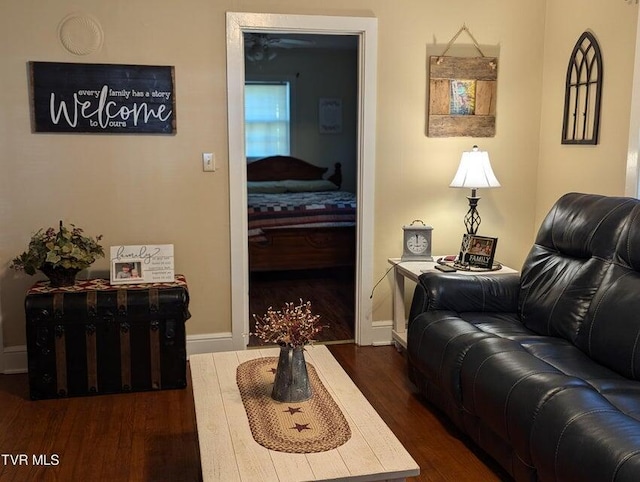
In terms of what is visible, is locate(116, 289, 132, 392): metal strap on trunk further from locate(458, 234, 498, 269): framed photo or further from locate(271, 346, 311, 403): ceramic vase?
locate(458, 234, 498, 269): framed photo

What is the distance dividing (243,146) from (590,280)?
2.08 m

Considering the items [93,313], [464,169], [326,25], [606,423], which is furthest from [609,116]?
[93,313]

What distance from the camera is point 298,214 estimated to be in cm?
595

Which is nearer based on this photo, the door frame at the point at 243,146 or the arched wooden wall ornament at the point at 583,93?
the arched wooden wall ornament at the point at 583,93

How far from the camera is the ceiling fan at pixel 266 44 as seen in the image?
20.3 feet

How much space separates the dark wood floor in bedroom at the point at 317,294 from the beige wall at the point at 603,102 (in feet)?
5.21

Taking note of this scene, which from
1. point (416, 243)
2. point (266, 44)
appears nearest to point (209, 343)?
point (416, 243)

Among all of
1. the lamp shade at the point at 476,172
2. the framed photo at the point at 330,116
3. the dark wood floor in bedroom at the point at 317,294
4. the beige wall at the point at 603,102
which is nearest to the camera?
Result: the beige wall at the point at 603,102

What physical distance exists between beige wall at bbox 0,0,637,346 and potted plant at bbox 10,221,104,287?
0.25 meters

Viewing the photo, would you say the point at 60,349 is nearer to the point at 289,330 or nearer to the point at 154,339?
the point at 154,339

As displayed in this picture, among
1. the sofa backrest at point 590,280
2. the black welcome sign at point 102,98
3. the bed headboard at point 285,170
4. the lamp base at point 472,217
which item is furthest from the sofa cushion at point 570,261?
the bed headboard at point 285,170

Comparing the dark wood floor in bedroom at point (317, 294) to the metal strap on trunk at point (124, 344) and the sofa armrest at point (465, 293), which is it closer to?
the metal strap on trunk at point (124, 344)

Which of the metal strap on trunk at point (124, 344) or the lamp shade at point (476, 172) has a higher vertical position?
the lamp shade at point (476, 172)

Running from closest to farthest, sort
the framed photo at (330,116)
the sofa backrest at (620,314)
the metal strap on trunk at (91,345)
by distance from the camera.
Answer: the sofa backrest at (620,314) < the metal strap on trunk at (91,345) < the framed photo at (330,116)
